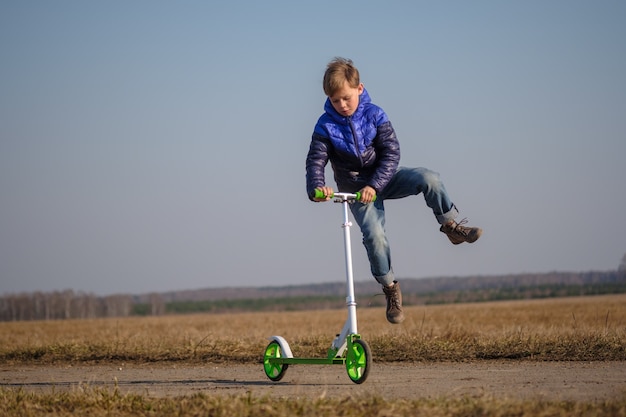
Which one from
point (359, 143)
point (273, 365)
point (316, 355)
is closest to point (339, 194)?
point (359, 143)

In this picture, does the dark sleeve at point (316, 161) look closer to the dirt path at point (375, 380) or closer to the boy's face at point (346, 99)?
the boy's face at point (346, 99)

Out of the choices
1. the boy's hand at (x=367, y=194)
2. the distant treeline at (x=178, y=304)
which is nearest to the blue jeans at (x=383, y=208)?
the boy's hand at (x=367, y=194)

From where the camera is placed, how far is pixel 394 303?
8812 mm

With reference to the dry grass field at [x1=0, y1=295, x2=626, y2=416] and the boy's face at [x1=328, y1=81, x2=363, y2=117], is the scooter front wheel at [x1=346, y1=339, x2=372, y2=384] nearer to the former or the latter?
the dry grass field at [x1=0, y1=295, x2=626, y2=416]

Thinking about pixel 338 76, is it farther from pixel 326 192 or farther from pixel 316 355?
pixel 316 355

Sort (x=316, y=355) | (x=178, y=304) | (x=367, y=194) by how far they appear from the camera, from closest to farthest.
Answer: (x=367, y=194), (x=316, y=355), (x=178, y=304)

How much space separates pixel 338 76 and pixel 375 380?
3198 millimetres

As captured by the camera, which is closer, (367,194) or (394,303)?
(367,194)

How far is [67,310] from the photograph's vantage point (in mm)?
160250

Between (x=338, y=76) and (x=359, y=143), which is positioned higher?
(x=338, y=76)

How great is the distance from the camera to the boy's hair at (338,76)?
8031 mm

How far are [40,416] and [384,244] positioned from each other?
160 inches

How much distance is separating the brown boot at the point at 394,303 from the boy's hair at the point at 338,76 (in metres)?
2.35

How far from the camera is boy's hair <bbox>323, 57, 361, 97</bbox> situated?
26.3ft
